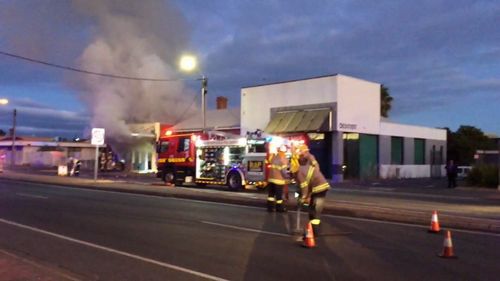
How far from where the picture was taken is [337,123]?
37938 millimetres

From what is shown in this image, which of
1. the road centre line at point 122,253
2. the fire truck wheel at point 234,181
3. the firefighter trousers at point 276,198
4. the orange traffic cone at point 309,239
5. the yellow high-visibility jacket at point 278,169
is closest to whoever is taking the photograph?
the road centre line at point 122,253

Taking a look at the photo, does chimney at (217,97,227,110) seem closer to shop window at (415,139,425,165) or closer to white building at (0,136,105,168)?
white building at (0,136,105,168)

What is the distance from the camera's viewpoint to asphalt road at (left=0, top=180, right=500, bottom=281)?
786cm

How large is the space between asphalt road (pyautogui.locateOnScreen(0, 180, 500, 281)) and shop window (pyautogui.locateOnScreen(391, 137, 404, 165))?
104 feet

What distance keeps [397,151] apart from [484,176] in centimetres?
1489

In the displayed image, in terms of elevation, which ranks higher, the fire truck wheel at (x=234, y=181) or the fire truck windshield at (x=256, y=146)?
the fire truck windshield at (x=256, y=146)

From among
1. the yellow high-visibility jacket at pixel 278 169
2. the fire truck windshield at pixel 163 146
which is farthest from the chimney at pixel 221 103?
the yellow high-visibility jacket at pixel 278 169

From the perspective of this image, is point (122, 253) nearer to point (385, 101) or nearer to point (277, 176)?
point (277, 176)

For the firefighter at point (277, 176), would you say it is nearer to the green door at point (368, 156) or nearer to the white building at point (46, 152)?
the green door at point (368, 156)

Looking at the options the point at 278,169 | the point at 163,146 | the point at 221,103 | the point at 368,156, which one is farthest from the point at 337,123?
the point at 278,169

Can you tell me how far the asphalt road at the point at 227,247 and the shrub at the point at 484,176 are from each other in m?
19.0

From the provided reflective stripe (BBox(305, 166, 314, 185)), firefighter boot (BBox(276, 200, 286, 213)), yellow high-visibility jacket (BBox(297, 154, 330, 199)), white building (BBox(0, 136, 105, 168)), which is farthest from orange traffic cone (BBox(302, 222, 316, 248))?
white building (BBox(0, 136, 105, 168))

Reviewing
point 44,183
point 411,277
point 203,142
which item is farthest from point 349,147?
point 411,277

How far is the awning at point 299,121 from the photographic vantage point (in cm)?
3791
